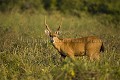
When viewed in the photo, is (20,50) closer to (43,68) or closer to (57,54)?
(57,54)

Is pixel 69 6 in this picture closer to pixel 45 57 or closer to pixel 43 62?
pixel 45 57

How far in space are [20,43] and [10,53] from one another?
4.10 feet

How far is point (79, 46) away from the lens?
1080 centimetres

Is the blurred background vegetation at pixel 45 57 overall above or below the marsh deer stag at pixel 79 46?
below

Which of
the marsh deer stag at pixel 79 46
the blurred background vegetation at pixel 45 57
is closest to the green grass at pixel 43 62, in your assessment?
the blurred background vegetation at pixel 45 57

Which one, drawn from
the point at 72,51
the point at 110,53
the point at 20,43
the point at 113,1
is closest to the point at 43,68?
the point at 72,51

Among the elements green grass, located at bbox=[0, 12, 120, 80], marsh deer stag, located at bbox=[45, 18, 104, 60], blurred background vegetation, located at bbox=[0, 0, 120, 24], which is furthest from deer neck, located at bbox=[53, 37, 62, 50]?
blurred background vegetation, located at bbox=[0, 0, 120, 24]

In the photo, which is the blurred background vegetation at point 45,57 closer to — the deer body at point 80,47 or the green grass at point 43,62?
the green grass at point 43,62

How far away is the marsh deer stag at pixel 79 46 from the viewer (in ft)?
34.9

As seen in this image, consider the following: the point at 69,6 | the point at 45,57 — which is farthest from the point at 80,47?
the point at 69,6

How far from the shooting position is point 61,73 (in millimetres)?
8961

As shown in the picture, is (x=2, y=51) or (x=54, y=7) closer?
(x=2, y=51)

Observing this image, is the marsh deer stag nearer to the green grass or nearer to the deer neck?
the deer neck

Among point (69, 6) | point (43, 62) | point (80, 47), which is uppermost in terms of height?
point (80, 47)
